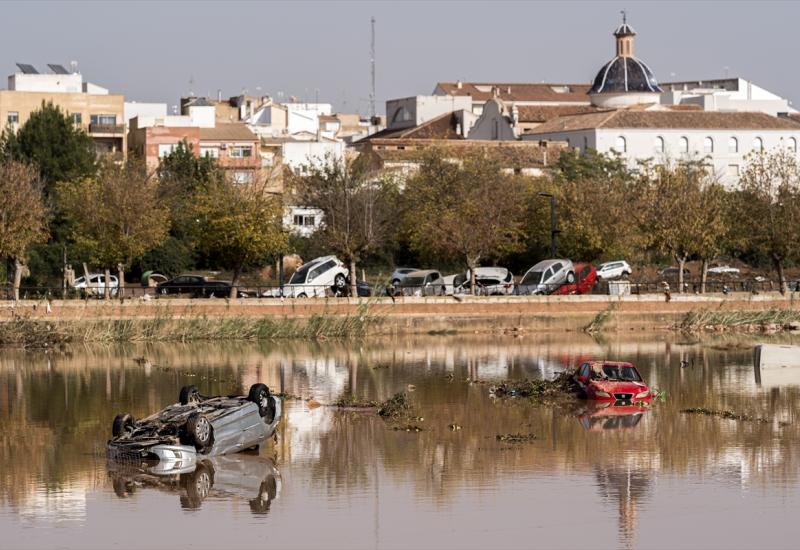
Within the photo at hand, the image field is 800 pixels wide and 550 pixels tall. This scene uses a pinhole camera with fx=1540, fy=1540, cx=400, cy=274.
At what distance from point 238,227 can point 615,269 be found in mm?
21881

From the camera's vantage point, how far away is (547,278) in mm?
62625

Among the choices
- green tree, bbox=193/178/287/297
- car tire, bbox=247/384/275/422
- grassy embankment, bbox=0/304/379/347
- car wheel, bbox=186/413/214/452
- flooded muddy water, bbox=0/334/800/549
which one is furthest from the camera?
green tree, bbox=193/178/287/297

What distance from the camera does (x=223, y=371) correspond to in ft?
142

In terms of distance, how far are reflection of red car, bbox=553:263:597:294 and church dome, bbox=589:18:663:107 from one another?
54.6 meters

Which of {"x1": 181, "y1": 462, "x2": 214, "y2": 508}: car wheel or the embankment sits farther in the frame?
the embankment

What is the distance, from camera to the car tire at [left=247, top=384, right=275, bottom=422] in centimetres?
2955

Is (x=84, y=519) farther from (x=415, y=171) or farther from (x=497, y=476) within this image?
(x=415, y=171)

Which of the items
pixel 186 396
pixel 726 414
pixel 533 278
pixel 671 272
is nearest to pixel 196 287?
pixel 533 278

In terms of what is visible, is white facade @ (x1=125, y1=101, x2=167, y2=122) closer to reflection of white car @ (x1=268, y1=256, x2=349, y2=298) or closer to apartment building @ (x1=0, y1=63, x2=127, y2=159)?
apartment building @ (x1=0, y1=63, x2=127, y2=159)

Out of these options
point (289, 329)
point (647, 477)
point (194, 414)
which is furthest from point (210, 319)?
point (647, 477)

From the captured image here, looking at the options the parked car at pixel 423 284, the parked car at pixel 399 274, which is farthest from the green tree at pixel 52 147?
the parked car at pixel 423 284

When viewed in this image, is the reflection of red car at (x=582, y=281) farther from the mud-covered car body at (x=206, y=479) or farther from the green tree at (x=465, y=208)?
the mud-covered car body at (x=206, y=479)

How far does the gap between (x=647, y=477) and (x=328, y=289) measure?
3626 centimetres

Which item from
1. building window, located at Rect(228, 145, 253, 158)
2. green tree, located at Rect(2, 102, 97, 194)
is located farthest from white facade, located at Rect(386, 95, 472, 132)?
green tree, located at Rect(2, 102, 97, 194)
